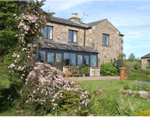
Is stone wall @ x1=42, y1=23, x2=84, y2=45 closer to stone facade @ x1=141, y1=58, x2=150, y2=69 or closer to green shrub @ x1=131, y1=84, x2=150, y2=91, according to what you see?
green shrub @ x1=131, y1=84, x2=150, y2=91

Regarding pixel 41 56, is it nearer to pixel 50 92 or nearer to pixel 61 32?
pixel 61 32

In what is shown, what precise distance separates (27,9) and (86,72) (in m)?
13.6

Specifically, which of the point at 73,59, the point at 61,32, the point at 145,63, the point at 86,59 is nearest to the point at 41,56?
the point at 73,59

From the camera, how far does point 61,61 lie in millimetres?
18875

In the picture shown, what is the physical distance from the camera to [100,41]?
23.9 metres

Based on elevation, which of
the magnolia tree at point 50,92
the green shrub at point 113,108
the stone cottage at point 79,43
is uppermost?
the stone cottage at point 79,43

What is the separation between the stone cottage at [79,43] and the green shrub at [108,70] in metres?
1.00

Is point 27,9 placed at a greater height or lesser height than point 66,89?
greater

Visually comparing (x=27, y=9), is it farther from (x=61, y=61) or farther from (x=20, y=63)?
(x=61, y=61)

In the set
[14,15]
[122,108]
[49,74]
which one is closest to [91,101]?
[122,108]

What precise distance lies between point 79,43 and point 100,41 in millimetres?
3299

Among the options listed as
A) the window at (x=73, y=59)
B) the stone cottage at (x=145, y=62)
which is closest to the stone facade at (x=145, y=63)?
the stone cottage at (x=145, y=62)

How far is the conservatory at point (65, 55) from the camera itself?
57.7 ft

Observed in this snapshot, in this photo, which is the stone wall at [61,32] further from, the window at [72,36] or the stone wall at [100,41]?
the stone wall at [100,41]
